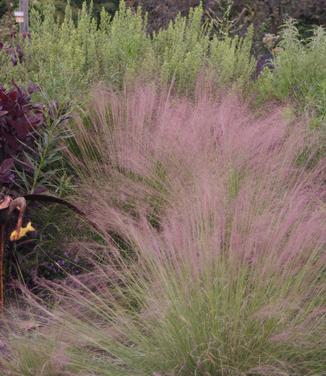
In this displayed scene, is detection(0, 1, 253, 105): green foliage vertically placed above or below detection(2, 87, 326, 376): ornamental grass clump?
below

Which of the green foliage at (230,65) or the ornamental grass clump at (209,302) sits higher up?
the ornamental grass clump at (209,302)

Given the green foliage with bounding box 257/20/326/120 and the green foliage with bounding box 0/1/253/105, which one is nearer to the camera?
the green foliage with bounding box 0/1/253/105

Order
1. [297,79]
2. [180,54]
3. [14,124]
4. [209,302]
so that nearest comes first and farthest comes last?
[209,302], [14,124], [297,79], [180,54]

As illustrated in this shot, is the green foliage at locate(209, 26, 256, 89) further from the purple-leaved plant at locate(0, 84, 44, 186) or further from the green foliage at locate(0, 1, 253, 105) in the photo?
the purple-leaved plant at locate(0, 84, 44, 186)

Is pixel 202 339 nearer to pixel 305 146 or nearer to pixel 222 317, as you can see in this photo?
pixel 222 317

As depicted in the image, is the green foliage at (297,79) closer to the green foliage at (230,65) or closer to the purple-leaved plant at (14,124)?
the green foliage at (230,65)

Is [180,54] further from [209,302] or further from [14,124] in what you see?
[209,302]

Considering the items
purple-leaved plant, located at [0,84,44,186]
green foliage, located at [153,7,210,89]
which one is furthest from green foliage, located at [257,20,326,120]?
purple-leaved plant, located at [0,84,44,186]

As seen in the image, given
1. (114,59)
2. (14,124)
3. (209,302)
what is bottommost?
(114,59)

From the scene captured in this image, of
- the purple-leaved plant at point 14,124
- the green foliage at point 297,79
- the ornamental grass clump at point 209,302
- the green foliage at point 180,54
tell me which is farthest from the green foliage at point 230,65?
the ornamental grass clump at point 209,302

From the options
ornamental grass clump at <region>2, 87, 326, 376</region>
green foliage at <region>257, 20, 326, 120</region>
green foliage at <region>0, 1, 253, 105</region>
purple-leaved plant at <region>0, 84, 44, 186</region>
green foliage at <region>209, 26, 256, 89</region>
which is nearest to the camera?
ornamental grass clump at <region>2, 87, 326, 376</region>

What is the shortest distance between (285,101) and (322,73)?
23.2 inches

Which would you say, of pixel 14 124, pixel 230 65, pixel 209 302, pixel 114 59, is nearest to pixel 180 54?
pixel 230 65

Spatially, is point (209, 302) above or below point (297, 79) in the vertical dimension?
above
